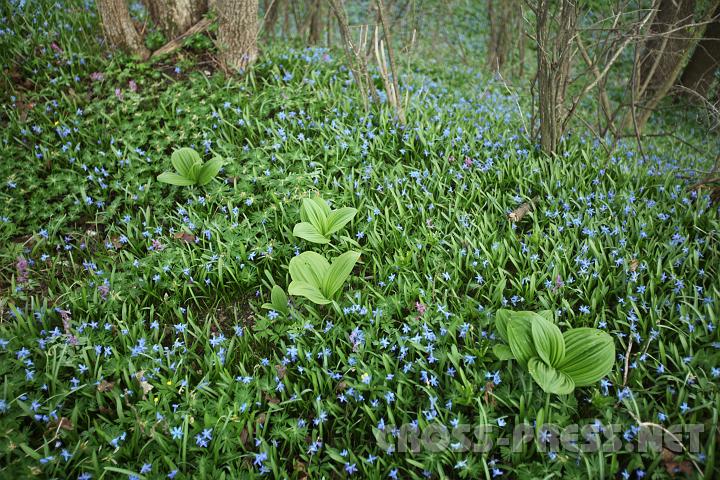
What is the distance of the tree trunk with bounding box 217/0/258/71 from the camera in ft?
14.4

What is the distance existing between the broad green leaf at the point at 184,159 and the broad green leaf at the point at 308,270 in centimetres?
127

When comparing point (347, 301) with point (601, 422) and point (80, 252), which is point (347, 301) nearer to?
point (601, 422)

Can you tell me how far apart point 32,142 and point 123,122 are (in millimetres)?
703

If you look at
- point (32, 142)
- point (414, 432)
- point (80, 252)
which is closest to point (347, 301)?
point (414, 432)

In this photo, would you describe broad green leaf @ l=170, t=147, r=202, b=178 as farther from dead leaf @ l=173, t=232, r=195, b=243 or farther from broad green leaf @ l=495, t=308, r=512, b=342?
broad green leaf @ l=495, t=308, r=512, b=342

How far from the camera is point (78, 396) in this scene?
97.0 inches

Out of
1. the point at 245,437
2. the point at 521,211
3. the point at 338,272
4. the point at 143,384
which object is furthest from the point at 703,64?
the point at 143,384

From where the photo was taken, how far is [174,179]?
3.46 m

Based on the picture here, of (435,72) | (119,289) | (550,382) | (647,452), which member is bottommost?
(647,452)

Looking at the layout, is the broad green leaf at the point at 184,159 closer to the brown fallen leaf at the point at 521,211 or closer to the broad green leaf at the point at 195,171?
the broad green leaf at the point at 195,171

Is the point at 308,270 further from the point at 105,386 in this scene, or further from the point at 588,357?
the point at 588,357

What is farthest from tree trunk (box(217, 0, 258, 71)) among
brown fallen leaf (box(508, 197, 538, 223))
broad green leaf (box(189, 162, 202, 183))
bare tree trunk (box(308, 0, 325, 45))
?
brown fallen leaf (box(508, 197, 538, 223))

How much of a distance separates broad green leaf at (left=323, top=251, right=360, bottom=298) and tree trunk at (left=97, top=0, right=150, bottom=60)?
311 cm

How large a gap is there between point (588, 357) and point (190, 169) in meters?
2.83
